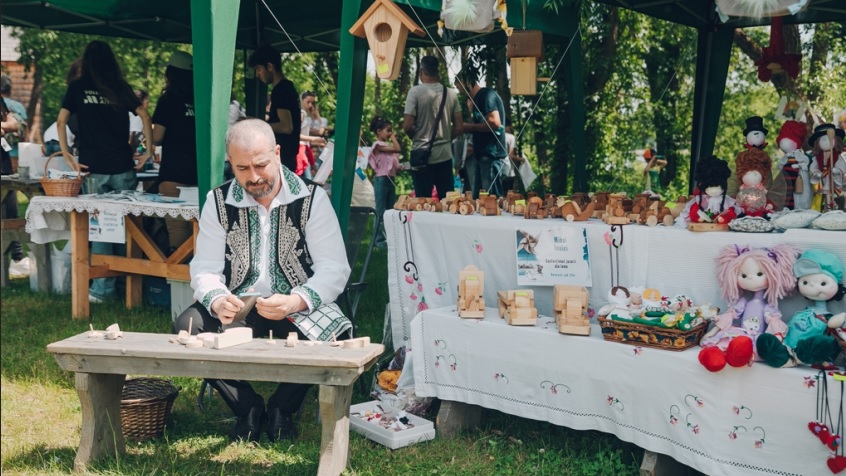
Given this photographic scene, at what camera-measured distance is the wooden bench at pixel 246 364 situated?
2777 millimetres

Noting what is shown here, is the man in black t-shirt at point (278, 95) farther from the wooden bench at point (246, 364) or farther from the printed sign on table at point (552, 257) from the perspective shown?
the wooden bench at point (246, 364)

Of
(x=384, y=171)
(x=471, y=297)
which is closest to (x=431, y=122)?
(x=384, y=171)

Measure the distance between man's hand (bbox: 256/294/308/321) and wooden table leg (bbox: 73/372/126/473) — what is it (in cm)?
60

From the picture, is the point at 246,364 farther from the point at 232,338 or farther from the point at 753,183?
the point at 753,183

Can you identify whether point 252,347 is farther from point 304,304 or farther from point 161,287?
point 161,287

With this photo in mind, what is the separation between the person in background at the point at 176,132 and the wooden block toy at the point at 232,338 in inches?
110

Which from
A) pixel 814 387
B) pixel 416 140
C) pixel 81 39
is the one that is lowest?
pixel 814 387

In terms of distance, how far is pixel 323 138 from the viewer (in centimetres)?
945

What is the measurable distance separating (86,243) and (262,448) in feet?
9.50

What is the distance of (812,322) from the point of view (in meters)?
2.73

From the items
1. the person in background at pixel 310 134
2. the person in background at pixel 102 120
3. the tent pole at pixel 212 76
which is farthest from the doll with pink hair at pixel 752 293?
the person in background at pixel 310 134

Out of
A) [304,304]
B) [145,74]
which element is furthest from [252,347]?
[145,74]

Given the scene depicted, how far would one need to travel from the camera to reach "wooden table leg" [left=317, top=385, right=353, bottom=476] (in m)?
2.83

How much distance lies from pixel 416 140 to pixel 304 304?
3.49 metres
